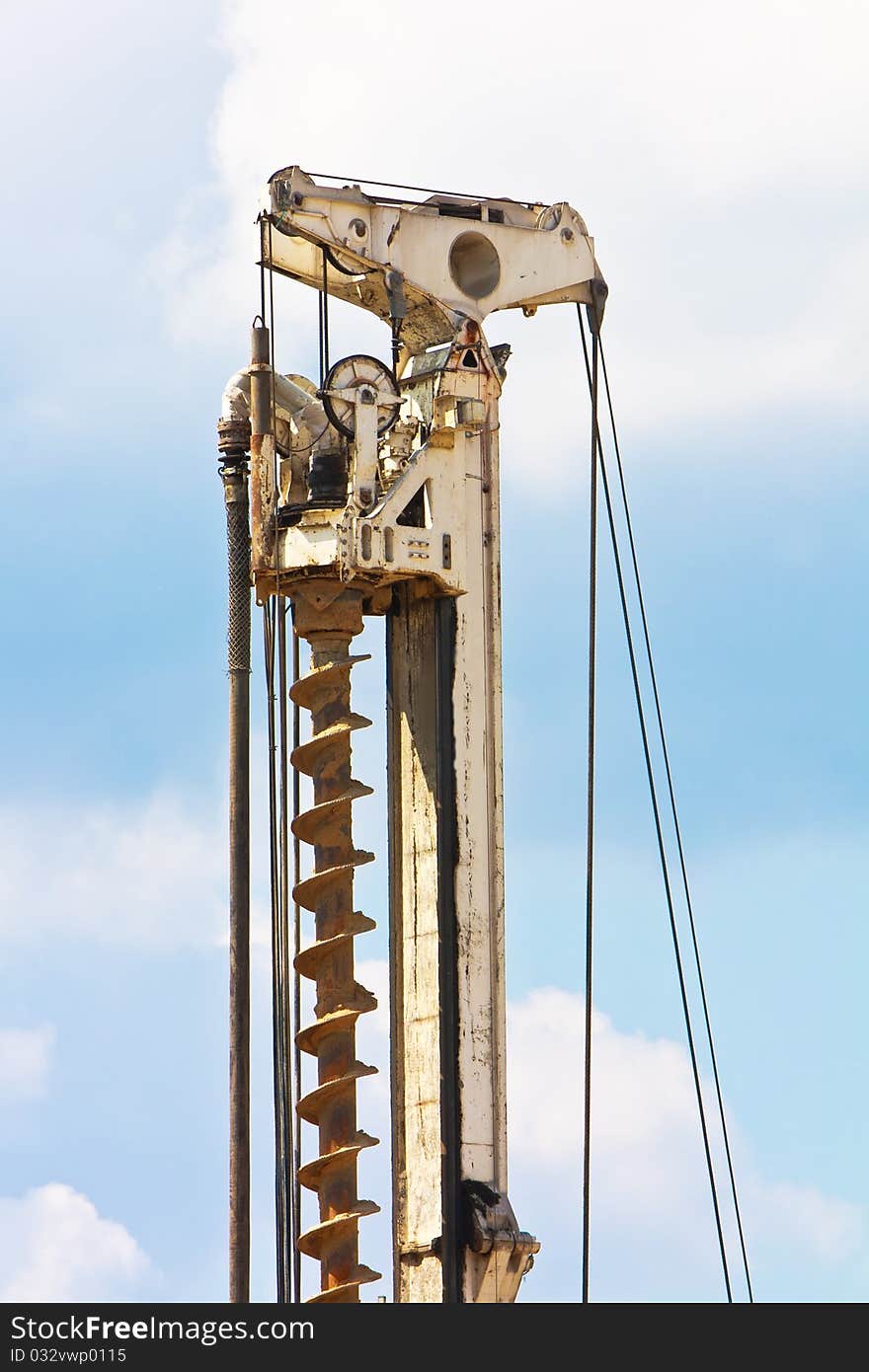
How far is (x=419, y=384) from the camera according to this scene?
32531 millimetres

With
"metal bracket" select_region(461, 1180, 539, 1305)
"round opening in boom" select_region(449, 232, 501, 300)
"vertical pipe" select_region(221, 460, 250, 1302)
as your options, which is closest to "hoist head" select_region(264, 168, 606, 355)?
"round opening in boom" select_region(449, 232, 501, 300)

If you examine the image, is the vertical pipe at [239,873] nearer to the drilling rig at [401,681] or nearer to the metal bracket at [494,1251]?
the drilling rig at [401,681]

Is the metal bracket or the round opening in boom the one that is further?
the round opening in boom

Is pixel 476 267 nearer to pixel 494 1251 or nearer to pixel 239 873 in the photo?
pixel 239 873

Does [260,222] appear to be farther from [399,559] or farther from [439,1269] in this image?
[439,1269]

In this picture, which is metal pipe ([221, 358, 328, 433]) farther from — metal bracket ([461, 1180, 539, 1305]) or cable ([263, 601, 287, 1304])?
metal bracket ([461, 1180, 539, 1305])

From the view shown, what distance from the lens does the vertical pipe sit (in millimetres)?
31641

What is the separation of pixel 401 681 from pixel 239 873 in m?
2.01

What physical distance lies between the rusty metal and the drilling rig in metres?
Answer: 0.02

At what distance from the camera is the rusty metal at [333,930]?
3097 cm
